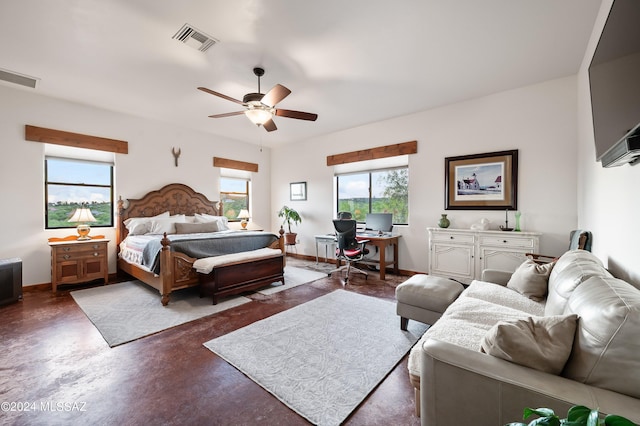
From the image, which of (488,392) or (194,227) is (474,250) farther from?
(194,227)

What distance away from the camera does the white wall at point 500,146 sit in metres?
3.49

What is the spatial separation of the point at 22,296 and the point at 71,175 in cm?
189

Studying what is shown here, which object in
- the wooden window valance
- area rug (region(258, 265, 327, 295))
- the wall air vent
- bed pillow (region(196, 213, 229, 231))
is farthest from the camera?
bed pillow (region(196, 213, 229, 231))

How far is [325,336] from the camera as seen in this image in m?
2.51

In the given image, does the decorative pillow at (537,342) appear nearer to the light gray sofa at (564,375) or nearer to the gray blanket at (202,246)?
the light gray sofa at (564,375)

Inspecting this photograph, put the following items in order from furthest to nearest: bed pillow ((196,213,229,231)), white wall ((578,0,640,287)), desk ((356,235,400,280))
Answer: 1. bed pillow ((196,213,229,231))
2. desk ((356,235,400,280))
3. white wall ((578,0,640,287))

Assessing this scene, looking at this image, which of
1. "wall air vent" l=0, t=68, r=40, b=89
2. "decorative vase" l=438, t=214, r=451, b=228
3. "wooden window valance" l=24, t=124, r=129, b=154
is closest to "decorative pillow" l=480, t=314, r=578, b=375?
"decorative vase" l=438, t=214, r=451, b=228

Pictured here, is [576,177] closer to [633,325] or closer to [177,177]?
[633,325]

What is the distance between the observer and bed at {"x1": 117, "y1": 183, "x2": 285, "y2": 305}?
3344 mm

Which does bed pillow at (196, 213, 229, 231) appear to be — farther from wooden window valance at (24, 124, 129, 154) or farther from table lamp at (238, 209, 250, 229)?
wooden window valance at (24, 124, 129, 154)

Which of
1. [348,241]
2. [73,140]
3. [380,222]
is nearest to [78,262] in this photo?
[73,140]

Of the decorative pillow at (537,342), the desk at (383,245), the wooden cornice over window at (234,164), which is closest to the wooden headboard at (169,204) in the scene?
the wooden cornice over window at (234,164)

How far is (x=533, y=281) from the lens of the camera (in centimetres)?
217

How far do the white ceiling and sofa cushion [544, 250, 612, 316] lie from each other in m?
2.10
